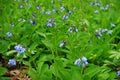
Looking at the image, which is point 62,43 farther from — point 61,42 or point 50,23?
point 50,23

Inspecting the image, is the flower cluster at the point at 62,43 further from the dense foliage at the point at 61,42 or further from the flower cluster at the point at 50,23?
the flower cluster at the point at 50,23

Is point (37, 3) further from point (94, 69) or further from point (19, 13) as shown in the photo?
point (94, 69)

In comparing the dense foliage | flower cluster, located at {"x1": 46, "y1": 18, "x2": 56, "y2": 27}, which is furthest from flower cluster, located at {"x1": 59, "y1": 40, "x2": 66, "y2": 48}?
flower cluster, located at {"x1": 46, "y1": 18, "x2": 56, "y2": 27}

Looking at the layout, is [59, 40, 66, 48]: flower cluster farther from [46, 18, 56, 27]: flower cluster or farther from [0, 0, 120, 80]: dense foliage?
[46, 18, 56, 27]: flower cluster

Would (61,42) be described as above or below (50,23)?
below

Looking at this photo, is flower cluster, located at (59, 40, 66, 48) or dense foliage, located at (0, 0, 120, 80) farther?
flower cluster, located at (59, 40, 66, 48)

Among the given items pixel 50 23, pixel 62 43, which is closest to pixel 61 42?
pixel 62 43

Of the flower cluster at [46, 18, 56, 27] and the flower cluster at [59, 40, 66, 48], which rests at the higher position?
the flower cluster at [46, 18, 56, 27]

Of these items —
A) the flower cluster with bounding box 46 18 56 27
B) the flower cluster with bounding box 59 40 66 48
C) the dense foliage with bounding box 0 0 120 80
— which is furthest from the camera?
the flower cluster with bounding box 46 18 56 27

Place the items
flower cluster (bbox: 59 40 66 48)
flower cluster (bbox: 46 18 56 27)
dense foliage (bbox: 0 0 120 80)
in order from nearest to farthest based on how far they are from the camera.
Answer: dense foliage (bbox: 0 0 120 80)
flower cluster (bbox: 59 40 66 48)
flower cluster (bbox: 46 18 56 27)

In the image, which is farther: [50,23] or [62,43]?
[50,23]

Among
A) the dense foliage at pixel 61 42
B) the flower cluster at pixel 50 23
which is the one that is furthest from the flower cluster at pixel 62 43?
the flower cluster at pixel 50 23
